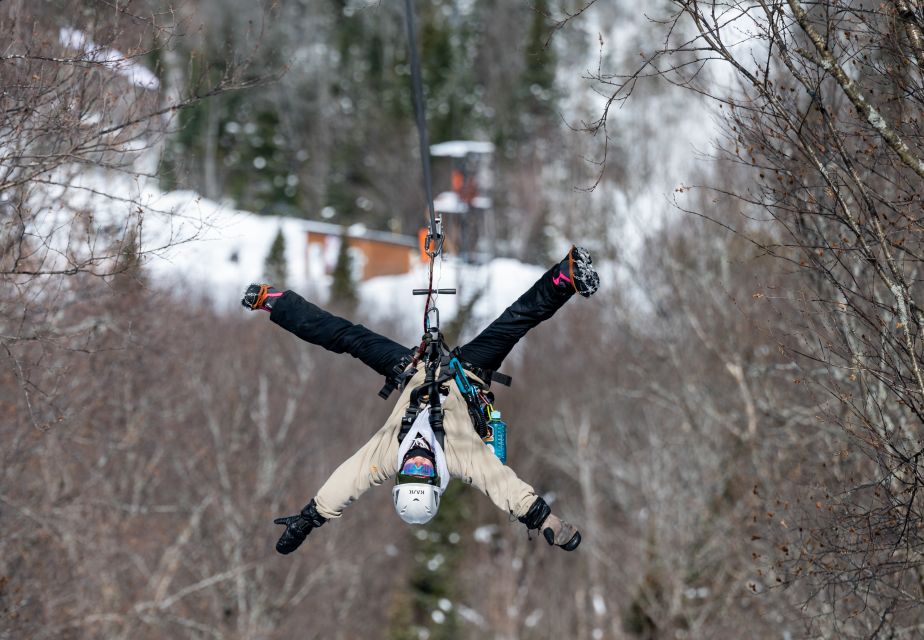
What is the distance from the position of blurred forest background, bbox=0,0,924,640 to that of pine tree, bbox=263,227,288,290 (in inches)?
128

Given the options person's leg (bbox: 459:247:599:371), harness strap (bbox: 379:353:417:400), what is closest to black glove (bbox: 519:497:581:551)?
person's leg (bbox: 459:247:599:371)

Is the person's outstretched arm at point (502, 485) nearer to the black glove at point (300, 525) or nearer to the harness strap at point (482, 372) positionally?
the harness strap at point (482, 372)

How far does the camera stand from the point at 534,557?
115ft

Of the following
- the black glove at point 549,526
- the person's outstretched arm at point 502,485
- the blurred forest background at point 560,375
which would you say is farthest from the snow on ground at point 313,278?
the black glove at point 549,526

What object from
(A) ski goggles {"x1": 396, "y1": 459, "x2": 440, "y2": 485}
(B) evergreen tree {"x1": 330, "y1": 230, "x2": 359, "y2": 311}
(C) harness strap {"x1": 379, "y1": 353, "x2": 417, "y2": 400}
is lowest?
(A) ski goggles {"x1": 396, "y1": 459, "x2": 440, "y2": 485}

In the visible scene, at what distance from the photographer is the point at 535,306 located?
301 inches

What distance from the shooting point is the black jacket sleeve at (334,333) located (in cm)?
792

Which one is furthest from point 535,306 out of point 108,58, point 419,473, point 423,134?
point 108,58

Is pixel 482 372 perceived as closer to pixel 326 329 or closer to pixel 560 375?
pixel 326 329

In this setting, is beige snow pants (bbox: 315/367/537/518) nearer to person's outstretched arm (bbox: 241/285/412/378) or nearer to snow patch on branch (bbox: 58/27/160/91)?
person's outstretched arm (bbox: 241/285/412/378)

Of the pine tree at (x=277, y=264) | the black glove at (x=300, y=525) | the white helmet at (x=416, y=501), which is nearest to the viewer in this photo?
the white helmet at (x=416, y=501)

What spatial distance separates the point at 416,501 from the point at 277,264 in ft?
123

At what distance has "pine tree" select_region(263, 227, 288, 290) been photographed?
42.5 m

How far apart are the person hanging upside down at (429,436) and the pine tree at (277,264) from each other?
33824 millimetres
